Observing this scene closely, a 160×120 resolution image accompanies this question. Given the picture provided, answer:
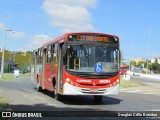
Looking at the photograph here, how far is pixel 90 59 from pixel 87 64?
0.26 meters

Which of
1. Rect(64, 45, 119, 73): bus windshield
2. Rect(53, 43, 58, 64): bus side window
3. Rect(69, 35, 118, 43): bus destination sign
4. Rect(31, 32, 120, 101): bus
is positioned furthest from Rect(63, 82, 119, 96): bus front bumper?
Rect(53, 43, 58, 64): bus side window

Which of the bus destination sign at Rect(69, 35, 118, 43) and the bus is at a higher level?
the bus destination sign at Rect(69, 35, 118, 43)

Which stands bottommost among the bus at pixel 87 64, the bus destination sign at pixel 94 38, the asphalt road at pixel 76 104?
the asphalt road at pixel 76 104

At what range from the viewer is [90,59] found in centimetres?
1769

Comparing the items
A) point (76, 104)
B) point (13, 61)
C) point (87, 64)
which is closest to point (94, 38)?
point (87, 64)

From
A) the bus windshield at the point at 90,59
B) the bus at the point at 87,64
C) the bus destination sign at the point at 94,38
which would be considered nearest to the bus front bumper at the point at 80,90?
the bus at the point at 87,64

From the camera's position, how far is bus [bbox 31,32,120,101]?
17562 mm

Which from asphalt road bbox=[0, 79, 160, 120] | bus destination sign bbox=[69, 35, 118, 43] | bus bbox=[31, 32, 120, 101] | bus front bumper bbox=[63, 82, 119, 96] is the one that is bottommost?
asphalt road bbox=[0, 79, 160, 120]

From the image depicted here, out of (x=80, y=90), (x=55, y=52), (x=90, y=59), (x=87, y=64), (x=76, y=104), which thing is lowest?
(x=76, y=104)

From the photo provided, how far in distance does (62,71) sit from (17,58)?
108489 millimetres

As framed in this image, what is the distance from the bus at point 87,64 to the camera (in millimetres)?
17562

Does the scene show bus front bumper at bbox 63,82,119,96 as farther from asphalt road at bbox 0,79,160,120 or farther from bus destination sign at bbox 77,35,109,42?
bus destination sign at bbox 77,35,109,42

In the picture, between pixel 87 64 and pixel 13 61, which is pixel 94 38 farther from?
pixel 13 61

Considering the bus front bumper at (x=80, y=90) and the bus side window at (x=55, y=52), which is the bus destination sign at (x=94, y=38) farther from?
the bus front bumper at (x=80, y=90)
